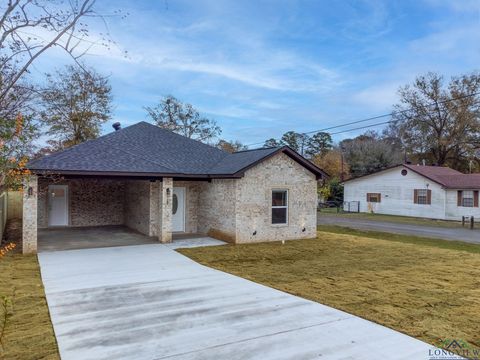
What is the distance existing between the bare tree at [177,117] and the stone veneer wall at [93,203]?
19117mm

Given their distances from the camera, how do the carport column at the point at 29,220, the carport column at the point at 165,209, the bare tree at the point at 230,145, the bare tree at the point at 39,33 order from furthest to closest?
the bare tree at the point at 230,145 → the carport column at the point at 165,209 → the carport column at the point at 29,220 → the bare tree at the point at 39,33

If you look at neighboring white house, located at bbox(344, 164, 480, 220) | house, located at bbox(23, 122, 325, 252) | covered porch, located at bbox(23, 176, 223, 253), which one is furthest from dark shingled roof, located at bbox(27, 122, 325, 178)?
neighboring white house, located at bbox(344, 164, 480, 220)

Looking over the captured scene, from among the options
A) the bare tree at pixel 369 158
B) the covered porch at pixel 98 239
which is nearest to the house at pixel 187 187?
the covered porch at pixel 98 239

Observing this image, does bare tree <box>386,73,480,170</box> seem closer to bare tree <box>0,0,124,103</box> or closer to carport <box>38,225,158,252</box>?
carport <box>38,225,158,252</box>

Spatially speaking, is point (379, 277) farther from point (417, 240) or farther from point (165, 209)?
point (417, 240)

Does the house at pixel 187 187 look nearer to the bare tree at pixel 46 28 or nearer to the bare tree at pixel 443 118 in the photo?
the bare tree at pixel 46 28

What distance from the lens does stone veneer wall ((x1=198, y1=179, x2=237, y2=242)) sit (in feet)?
43.5

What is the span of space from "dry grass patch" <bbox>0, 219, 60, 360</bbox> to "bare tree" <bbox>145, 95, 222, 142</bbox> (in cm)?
2914

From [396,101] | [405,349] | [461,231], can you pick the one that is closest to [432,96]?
[396,101]

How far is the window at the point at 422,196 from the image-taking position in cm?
2675

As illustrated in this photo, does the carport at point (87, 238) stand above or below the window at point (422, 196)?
below

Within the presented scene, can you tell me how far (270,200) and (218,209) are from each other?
6.79 feet

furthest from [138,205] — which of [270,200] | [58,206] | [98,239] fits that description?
[270,200]

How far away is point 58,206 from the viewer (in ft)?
56.8
